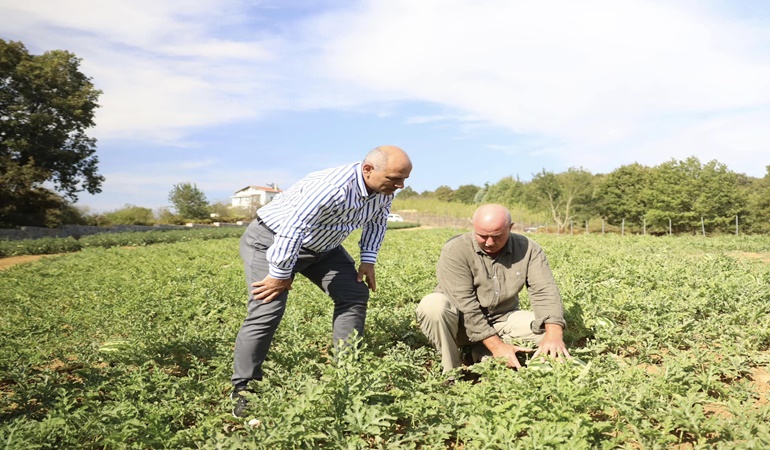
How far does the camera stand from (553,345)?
11.4 ft

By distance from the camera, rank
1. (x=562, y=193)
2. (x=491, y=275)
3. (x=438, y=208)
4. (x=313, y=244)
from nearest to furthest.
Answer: (x=313, y=244)
(x=491, y=275)
(x=562, y=193)
(x=438, y=208)

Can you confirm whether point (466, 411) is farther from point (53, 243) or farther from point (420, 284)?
point (53, 243)

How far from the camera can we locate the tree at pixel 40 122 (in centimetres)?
2638

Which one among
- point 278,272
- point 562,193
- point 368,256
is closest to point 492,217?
point 368,256

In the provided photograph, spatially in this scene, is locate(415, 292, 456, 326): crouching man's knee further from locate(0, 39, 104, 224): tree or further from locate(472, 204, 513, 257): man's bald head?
locate(0, 39, 104, 224): tree

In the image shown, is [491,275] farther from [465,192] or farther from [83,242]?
[465,192]

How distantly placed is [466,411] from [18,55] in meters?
32.7

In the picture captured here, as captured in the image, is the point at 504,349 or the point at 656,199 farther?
the point at 656,199

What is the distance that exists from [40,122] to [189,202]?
1112 inches

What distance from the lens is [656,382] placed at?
124 inches

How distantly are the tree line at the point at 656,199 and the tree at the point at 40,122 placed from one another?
36.3 m

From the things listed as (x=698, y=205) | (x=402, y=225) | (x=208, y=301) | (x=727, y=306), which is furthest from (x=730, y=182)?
(x=208, y=301)

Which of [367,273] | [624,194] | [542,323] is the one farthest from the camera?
[624,194]

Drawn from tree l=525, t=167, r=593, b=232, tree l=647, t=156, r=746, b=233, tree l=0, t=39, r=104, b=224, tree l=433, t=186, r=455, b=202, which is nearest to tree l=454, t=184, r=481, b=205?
tree l=433, t=186, r=455, b=202
